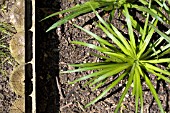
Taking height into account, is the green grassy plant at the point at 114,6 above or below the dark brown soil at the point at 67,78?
above

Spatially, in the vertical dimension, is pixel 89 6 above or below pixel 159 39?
above

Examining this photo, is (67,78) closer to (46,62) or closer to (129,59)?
(46,62)

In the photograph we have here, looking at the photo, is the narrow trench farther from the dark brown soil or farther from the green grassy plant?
the green grassy plant

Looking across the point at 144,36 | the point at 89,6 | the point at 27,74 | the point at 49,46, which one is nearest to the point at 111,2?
the point at 89,6

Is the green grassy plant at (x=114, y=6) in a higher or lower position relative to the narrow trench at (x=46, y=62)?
higher

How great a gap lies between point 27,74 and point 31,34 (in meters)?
0.21

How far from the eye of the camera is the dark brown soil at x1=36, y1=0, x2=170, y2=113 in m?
1.95

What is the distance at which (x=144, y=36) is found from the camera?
70.0 inches

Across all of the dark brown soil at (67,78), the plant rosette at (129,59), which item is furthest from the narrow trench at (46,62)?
the plant rosette at (129,59)

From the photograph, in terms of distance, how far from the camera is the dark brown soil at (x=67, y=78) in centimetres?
195

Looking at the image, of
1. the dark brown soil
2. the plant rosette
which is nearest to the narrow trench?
the dark brown soil

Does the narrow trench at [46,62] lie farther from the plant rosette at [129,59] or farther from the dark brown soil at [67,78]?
the plant rosette at [129,59]

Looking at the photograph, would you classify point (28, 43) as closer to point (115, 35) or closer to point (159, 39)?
point (115, 35)

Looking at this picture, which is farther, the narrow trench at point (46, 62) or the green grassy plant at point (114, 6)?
the narrow trench at point (46, 62)
